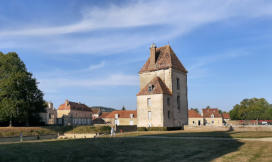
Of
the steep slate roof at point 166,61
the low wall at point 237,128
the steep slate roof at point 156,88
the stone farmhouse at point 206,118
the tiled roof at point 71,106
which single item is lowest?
the stone farmhouse at point 206,118

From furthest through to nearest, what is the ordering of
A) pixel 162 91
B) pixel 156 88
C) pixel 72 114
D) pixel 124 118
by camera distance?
pixel 72 114 → pixel 124 118 → pixel 156 88 → pixel 162 91

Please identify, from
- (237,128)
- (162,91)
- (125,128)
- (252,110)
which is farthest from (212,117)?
(125,128)

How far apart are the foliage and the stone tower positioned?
51.4 meters

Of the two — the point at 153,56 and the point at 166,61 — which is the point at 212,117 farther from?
the point at 153,56

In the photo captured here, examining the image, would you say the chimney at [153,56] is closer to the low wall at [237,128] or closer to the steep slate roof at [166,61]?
the steep slate roof at [166,61]

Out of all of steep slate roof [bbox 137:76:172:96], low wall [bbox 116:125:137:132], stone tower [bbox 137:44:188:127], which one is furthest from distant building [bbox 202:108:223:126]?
low wall [bbox 116:125:137:132]

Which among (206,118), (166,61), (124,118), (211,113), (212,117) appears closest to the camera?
(166,61)

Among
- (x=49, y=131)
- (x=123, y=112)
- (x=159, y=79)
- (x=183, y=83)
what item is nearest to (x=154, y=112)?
(x=159, y=79)

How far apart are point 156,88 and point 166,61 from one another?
565 cm

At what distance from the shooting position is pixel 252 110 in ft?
294

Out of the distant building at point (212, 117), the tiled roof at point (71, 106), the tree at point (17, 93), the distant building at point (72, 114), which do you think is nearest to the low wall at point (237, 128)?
the tree at point (17, 93)

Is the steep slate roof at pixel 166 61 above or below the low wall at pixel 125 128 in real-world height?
above

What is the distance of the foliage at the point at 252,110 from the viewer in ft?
285

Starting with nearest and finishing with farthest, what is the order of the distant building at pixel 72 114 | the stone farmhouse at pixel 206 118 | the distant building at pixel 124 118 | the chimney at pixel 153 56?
1. the chimney at pixel 153 56
2. the distant building at pixel 124 118
3. the distant building at pixel 72 114
4. the stone farmhouse at pixel 206 118
